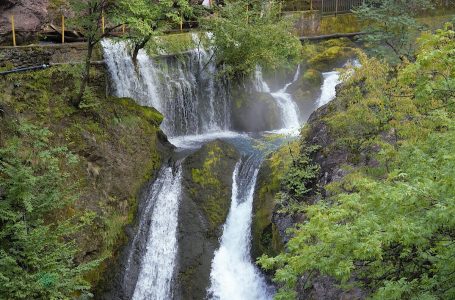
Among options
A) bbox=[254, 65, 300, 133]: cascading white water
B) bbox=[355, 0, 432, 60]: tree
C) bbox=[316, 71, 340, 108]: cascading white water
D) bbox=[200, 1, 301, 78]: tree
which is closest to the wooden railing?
bbox=[316, 71, 340, 108]: cascading white water

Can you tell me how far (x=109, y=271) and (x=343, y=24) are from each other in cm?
2050

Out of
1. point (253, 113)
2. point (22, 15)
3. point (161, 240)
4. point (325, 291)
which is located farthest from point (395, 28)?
point (22, 15)

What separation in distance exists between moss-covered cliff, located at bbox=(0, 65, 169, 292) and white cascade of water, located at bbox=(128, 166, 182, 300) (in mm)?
627

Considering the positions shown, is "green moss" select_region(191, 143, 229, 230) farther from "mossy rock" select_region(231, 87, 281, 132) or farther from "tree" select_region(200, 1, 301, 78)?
"tree" select_region(200, 1, 301, 78)

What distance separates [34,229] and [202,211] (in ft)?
16.7

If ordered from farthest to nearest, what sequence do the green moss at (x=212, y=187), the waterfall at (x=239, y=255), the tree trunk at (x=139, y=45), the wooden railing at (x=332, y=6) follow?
the wooden railing at (x=332, y=6) < the tree trunk at (x=139, y=45) < the green moss at (x=212, y=187) < the waterfall at (x=239, y=255)

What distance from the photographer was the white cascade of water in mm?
11719

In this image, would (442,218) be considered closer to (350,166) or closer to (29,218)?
(350,166)

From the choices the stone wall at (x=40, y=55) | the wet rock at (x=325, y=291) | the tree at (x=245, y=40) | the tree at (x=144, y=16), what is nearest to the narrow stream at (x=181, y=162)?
the tree at (x=245, y=40)

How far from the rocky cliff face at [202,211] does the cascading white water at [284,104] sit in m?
5.59

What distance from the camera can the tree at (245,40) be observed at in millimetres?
18375

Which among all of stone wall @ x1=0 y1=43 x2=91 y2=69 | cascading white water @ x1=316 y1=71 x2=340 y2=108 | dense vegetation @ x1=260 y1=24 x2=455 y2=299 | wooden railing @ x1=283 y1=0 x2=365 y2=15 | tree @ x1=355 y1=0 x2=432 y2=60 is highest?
wooden railing @ x1=283 y1=0 x2=365 y2=15

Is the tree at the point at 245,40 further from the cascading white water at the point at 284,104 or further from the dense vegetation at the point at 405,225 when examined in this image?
the dense vegetation at the point at 405,225

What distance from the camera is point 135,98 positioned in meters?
17.0
